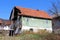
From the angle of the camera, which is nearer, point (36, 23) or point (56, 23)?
point (56, 23)

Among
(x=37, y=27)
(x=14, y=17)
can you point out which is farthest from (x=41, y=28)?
(x=14, y=17)

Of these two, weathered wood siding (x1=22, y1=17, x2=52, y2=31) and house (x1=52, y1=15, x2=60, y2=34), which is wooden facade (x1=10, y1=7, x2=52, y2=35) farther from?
house (x1=52, y1=15, x2=60, y2=34)

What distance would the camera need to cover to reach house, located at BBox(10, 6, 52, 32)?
1676 inches

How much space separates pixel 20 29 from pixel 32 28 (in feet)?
10.6

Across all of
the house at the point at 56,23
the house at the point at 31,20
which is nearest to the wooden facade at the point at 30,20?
the house at the point at 31,20

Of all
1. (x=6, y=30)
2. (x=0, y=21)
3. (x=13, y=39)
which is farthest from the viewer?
(x=0, y=21)

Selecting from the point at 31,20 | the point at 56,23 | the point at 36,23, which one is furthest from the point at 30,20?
the point at 56,23

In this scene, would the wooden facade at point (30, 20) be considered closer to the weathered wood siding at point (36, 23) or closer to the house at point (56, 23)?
the weathered wood siding at point (36, 23)

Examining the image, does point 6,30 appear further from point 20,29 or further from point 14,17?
point 20,29

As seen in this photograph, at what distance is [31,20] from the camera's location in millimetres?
43625

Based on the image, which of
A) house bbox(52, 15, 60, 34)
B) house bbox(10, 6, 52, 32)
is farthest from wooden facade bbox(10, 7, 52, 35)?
house bbox(52, 15, 60, 34)

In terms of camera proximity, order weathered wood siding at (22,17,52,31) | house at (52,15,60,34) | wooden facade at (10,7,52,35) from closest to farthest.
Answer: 1. house at (52,15,60,34)
2. wooden facade at (10,7,52,35)
3. weathered wood siding at (22,17,52,31)

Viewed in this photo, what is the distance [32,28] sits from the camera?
43312 mm

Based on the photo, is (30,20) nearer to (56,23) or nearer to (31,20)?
(31,20)
